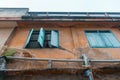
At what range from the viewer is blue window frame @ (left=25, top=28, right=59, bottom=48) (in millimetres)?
7418

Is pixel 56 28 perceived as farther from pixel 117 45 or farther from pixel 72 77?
pixel 72 77

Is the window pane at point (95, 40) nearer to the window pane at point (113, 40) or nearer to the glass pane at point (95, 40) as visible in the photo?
the glass pane at point (95, 40)

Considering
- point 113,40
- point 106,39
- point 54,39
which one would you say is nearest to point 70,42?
point 54,39

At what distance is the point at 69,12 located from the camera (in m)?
10.7

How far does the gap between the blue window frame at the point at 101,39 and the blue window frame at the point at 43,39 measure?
167 centimetres

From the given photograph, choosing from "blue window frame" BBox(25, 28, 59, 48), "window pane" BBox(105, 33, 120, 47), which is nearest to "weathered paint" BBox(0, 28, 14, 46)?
"blue window frame" BBox(25, 28, 59, 48)

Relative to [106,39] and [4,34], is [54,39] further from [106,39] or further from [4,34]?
[4,34]

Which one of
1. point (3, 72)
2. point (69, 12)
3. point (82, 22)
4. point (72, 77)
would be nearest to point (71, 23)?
point (82, 22)

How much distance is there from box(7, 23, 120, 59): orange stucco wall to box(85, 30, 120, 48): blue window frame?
0.85ft

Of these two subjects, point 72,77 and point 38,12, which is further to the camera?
point 38,12

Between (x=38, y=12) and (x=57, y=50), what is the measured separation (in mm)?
4338

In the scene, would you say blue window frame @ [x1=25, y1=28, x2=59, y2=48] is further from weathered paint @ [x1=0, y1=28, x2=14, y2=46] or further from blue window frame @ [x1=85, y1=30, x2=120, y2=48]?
blue window frame @ [x1=85, y1=30, x2=120, y2=48]

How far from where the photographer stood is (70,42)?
7859mm

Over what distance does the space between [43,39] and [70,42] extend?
51.7 inches
